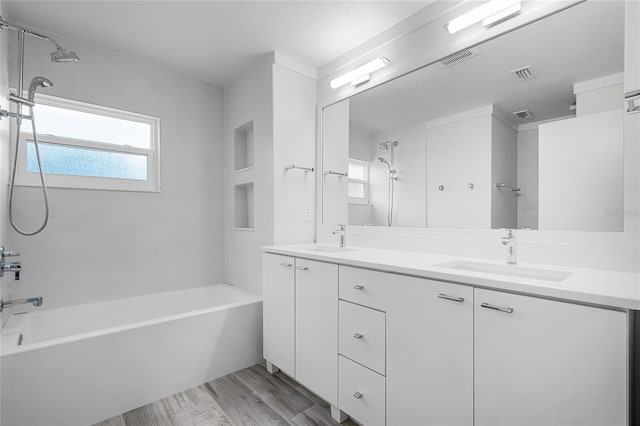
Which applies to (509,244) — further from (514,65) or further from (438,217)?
(514,65)

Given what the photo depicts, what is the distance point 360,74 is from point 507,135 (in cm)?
113

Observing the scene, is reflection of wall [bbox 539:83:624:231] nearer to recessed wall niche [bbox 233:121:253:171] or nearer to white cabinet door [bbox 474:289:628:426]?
white cabinet door [bbox 474:289:628:426]

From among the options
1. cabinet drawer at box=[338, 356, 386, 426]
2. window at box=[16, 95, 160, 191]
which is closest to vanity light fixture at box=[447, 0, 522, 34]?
cabinet drawer at box=[338, 356, 386, 426]

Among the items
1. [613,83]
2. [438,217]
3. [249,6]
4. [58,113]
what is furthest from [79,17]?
[613,83]

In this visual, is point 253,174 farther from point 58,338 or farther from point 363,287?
point 58,338

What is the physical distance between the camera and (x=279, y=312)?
6.91 feet

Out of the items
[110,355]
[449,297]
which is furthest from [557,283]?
[110,355]

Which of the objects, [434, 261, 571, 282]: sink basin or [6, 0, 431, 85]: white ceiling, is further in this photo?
[6, 0, 431, 85]: white ceiling

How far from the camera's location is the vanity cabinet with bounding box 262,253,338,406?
67.1 inches

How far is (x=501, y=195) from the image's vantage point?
163cm

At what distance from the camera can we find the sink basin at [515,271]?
1.26m

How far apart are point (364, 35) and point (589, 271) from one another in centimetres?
194

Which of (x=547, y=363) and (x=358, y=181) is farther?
(x=358, y=181)

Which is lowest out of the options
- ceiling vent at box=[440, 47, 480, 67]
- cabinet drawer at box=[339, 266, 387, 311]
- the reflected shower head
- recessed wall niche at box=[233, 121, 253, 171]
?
cabinet drawer at box=[339, 266, 387, 311]
